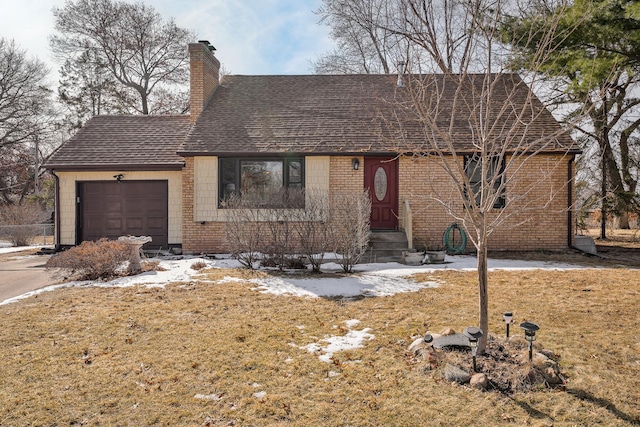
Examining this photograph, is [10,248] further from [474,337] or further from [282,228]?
[474,337]

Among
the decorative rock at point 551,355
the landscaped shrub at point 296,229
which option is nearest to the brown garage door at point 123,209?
the landscaped shrub at point 296,229

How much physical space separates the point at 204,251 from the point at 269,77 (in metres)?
7.64

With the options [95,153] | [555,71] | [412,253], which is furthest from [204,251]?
[555,71]

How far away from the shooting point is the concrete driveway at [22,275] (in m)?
8.14

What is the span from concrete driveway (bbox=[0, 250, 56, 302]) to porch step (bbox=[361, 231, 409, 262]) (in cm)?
741

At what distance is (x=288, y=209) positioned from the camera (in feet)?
30.8

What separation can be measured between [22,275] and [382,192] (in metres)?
9.61

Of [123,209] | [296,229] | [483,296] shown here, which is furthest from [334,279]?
[123,209]

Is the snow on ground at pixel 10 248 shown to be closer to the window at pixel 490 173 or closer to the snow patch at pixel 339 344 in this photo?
the snow patch at pixel 339 344

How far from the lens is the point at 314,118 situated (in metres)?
13.3

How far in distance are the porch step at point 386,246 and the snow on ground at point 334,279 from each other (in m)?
0.54

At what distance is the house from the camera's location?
468 inches

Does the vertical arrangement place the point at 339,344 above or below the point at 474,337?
below

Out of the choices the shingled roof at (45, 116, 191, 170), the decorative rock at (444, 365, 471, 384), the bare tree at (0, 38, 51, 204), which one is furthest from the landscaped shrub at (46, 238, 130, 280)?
the bare tree at (0, 38, 51, 204)
